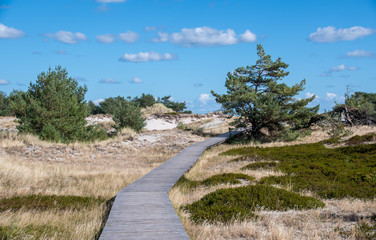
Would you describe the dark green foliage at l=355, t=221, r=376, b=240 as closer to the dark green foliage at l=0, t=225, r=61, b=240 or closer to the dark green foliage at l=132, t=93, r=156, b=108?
the dark green foliage at l=0, t=225, r=61, b=240

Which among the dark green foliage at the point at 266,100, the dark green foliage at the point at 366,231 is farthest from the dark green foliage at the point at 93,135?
the dark green foliage at the point at 366,231

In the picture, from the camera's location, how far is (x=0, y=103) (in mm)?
53250

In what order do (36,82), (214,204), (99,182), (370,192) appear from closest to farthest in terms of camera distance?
1. (214,204)
2. (370,192)
3. (99,182)
4. (36,82)

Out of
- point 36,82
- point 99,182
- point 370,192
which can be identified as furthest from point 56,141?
point 370,192

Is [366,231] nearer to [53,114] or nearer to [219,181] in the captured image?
[219,181]

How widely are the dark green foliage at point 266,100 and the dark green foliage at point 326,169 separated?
4743 mm

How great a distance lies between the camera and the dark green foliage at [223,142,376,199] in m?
9.43

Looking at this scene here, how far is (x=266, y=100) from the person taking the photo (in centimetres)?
2242

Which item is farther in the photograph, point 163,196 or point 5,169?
point 5,169

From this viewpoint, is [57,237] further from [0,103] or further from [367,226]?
[0,103]

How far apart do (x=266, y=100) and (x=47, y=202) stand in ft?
54.8

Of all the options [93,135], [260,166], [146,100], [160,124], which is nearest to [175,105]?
[146,100]

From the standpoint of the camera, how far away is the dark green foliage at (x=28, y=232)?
18.8ft

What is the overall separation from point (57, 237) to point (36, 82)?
23710 mm
